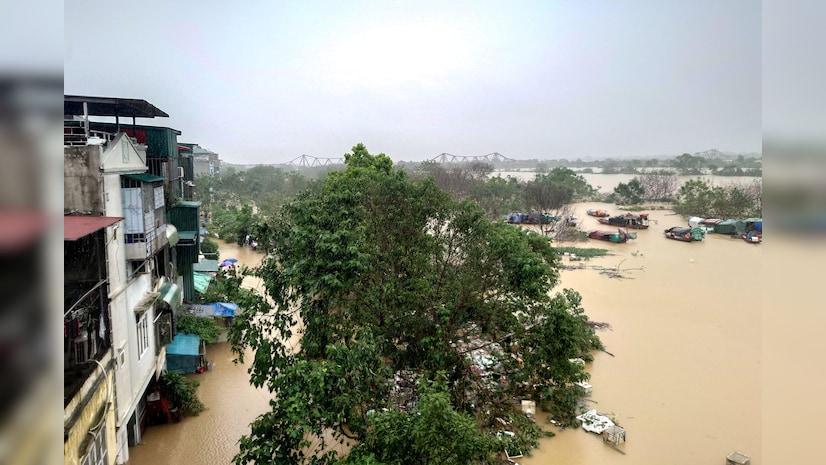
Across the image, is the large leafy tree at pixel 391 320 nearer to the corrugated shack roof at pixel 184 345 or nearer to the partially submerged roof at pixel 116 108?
the partially submerged roof at pixel 116 108

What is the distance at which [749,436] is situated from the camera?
5.54 meters

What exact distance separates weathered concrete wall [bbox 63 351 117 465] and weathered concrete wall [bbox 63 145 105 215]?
100 cm

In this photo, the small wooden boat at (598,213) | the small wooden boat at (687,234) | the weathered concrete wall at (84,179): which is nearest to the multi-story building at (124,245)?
the weathered concrete wall at (84,179)

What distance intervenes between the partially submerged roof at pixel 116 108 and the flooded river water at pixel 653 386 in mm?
3244

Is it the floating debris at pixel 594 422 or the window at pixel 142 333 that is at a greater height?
the window at pixel 142 333

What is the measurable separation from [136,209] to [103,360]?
4.15 feet

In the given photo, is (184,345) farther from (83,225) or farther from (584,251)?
(584,251)

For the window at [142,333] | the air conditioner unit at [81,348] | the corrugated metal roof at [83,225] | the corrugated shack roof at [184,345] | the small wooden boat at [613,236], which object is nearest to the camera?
the corrugated metal roof at [83,225]

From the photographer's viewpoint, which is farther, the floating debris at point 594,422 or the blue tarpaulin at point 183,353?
the blue tarpaulin at point 183,353

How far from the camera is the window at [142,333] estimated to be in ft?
13.8

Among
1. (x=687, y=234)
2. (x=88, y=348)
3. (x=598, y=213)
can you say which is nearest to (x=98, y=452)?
(x=88, y=348)

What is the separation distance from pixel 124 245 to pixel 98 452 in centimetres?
153
